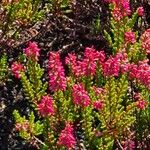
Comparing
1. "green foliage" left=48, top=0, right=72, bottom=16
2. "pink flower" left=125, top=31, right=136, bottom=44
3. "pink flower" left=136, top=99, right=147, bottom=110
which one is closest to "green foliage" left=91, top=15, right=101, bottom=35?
"green foliage" left=48, top=0, right=72, bottom=16

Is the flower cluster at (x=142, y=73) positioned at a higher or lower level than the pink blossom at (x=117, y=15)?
lower

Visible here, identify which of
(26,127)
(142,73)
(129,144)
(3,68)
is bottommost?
(129,144)

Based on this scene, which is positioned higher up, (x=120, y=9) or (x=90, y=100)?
(x=120, y=9)

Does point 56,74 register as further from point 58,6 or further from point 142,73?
point 58,6

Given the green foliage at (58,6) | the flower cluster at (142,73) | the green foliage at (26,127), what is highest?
the green foliage at (58,6)

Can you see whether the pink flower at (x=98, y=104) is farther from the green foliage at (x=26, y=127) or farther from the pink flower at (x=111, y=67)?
the green foliage at (x=26, y=127)

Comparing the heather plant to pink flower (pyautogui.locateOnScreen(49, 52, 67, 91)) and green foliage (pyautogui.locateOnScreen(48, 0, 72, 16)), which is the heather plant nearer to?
pink flower (pyautogui.locateOnScreen(49, 52, 67, 91))

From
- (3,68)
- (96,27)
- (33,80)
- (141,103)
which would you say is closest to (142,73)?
(141,103)

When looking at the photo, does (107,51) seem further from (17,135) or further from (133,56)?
(17,135)

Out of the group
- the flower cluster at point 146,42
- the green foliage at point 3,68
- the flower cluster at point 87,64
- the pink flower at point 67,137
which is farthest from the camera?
the green foliage at point 3,68

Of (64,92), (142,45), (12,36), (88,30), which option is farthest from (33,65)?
(88,30)

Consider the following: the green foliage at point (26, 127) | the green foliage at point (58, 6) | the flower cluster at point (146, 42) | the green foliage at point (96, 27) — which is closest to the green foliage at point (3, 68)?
the green foliage at point (26, 127)
